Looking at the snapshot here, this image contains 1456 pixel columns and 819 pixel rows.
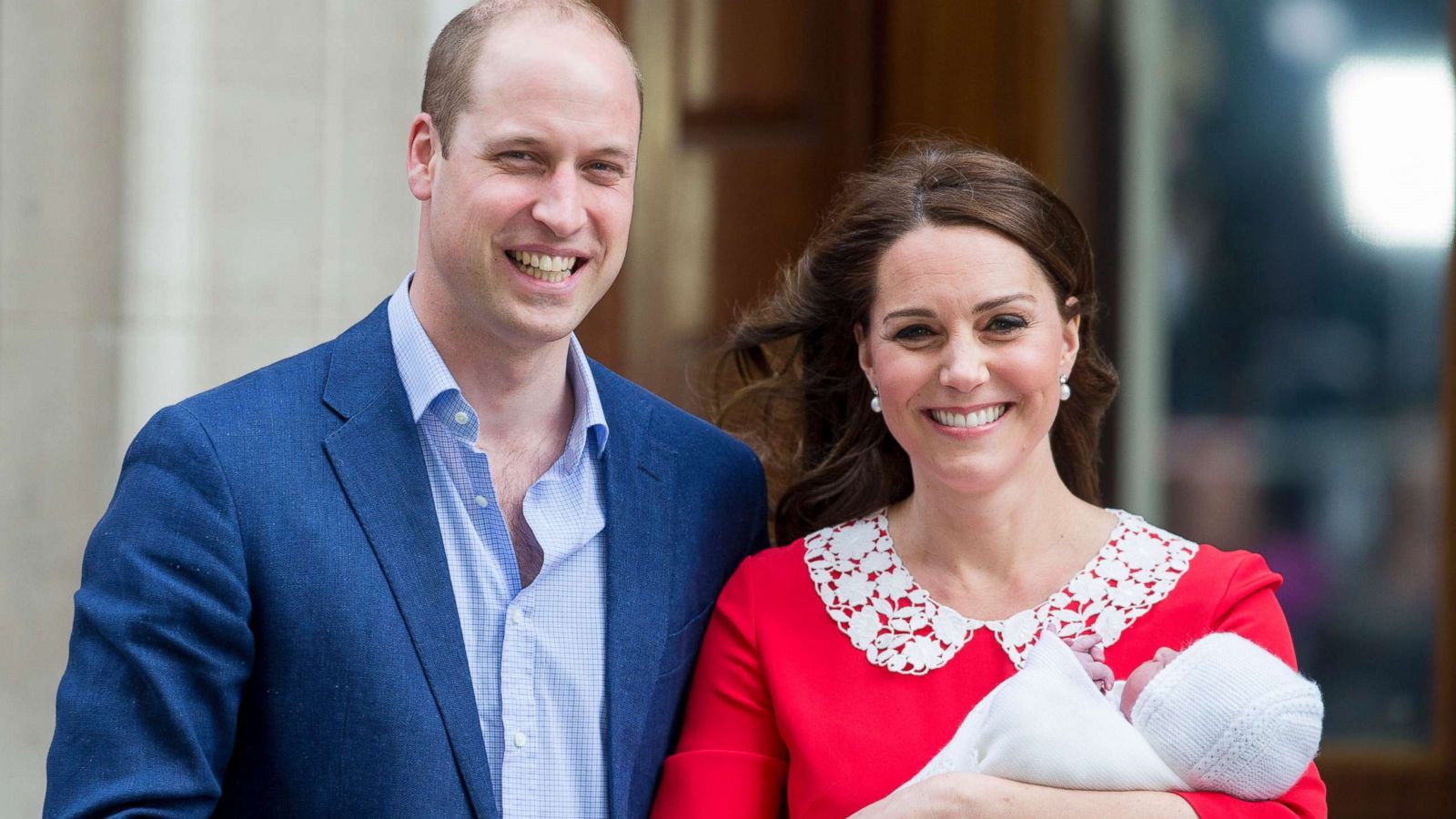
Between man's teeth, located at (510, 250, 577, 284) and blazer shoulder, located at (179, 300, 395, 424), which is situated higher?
man's teeth, located at (510, 250, 577, 284)

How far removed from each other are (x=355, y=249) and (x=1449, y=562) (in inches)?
85.4

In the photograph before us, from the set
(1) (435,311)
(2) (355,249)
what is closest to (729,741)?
(1) (435,311)

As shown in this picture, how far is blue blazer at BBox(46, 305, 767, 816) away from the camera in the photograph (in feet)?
5.32

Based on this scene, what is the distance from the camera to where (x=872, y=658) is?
195 cm

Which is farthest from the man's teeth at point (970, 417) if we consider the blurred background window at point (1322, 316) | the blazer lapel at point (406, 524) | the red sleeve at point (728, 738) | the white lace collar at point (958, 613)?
the blurred background window at point (1322, 316)

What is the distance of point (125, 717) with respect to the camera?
1.61 metres

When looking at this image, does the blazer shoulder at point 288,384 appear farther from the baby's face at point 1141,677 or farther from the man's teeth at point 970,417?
the baby's face at point 1141,677

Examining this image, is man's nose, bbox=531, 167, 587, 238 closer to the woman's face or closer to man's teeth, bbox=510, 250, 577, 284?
man's teeth, bbox=510, 250, 577, 284

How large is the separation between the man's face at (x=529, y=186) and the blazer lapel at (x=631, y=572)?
21cm

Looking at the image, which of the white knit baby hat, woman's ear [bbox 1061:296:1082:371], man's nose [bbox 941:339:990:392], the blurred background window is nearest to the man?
man's nose [bbox 941:339:990:392]

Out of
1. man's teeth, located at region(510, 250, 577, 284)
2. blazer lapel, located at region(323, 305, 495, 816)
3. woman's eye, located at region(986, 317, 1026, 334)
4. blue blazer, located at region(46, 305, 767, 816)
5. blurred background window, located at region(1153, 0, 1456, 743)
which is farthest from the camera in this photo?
blurred background window, located at region(1153, 0, 1456, 743)

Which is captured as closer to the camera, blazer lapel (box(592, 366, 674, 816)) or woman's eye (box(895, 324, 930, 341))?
blazer lapel (box(592, 366, 674, 816))

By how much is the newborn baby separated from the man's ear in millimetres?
868

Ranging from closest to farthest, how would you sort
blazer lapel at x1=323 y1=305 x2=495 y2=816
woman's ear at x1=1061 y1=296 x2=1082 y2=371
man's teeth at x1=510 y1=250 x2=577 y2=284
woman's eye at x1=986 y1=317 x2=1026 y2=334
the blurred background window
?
blazer lapel at x1=323 y1=305 x2=495 y2=816 < man's teeth at x1=510 y1=250 x2=577 y2=284 < woman's eye at x1=986 y1=317 x2=1026 y2=334 < woman's ear at x1=1061 y1=296 x2=1082 y2=371 < the blurred background window
